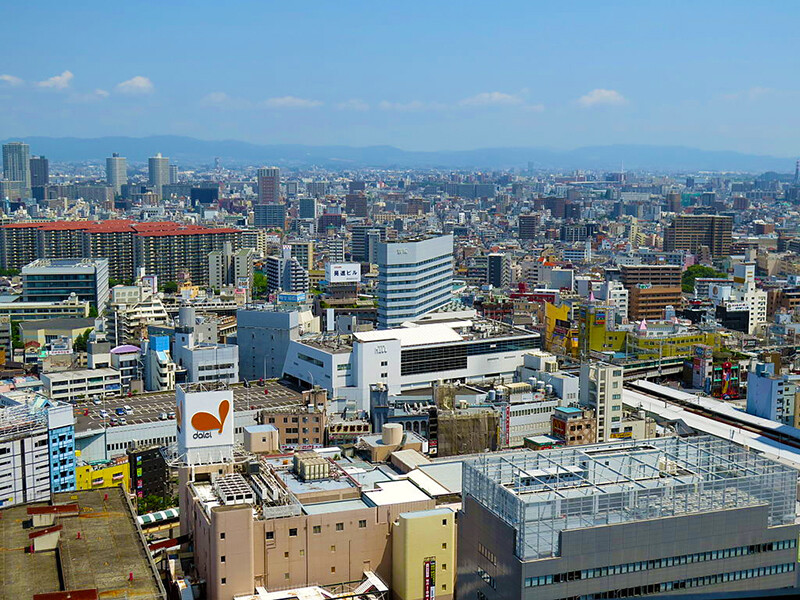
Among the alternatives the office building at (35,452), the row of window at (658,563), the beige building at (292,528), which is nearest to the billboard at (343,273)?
the office building at (35,452)

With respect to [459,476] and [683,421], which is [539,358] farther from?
[459,476]

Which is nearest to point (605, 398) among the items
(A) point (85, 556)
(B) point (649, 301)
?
(A) point (85, 556)

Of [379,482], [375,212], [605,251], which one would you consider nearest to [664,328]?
[379,482]

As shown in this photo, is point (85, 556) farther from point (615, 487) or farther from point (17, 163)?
point (17, 163)

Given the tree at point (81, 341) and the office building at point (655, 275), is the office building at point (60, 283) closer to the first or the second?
the tree at point (81, 341)

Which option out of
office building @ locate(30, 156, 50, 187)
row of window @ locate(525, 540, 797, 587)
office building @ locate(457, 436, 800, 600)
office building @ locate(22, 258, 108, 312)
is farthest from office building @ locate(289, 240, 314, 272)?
A: office building @ locate(30, 156, 50, 187)

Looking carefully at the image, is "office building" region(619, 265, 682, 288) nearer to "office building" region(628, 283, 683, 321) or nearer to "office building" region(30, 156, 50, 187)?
"office building" region(628, 283, 683, 321)
